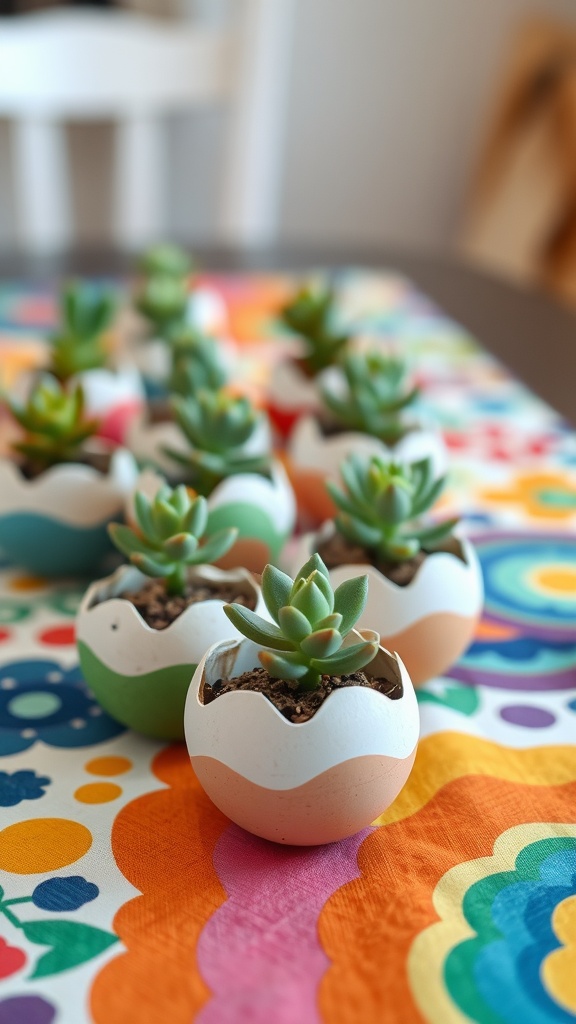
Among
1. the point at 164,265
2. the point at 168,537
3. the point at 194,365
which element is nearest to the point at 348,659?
the point at 168,537

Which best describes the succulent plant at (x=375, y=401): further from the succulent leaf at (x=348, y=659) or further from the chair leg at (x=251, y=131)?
the chair leg at (x=251, y=131)

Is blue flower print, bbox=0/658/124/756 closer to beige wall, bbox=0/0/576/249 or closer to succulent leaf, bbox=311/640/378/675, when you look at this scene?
succulent leaf, bbox=311/640/378/675

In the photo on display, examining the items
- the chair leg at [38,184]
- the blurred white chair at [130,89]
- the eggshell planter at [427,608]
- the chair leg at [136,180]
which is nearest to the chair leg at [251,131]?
the blurred white chair at [130,89]

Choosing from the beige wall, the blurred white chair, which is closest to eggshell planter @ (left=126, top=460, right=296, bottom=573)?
the blurred white chair

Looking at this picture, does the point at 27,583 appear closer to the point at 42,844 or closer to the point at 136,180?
the point at 42,844

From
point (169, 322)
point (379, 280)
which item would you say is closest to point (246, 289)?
point (379, 280)

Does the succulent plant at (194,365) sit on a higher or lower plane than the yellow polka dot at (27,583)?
higher

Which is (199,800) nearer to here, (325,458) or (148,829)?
(148,829)
